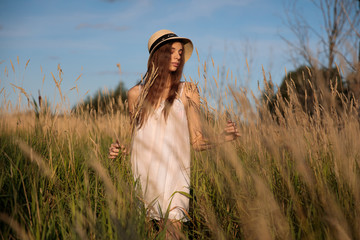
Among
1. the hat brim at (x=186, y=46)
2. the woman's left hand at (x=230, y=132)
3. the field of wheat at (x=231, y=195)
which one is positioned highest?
the hat brim at (x=186, y=46)

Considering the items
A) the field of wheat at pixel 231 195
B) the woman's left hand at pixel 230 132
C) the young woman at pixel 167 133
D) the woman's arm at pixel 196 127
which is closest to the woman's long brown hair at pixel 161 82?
the young woman at pixel 167 133

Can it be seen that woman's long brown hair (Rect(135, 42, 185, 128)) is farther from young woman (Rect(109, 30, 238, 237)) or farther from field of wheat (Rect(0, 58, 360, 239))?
field of wheat (Rect(0, 58, 360, 239))

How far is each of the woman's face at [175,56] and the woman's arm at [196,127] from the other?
18 centimetres

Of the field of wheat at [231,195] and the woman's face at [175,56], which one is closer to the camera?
the field of wheat at [231,195]

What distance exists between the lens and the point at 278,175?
5.56 feet

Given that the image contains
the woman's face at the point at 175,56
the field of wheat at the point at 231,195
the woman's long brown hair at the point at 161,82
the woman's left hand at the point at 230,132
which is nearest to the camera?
the field of wheat at the point at 231,195

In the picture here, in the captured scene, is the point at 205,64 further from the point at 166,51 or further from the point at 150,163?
the point at 150,163

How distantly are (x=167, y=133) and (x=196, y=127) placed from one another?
0.25 meters

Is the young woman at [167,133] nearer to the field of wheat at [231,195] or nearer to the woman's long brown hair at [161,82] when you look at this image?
the woman's long brown hair at [161,82]

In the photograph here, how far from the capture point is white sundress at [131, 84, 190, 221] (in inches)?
70.6

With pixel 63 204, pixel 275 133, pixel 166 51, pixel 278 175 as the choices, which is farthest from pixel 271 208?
pixel 166 51

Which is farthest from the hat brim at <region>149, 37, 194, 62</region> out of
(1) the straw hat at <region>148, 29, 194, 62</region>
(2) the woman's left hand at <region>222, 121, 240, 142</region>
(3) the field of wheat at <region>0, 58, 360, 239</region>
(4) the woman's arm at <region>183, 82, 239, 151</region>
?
(2) the woman's left hand at <region>222, 121, 240, 142</region>

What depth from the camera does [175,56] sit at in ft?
7.00

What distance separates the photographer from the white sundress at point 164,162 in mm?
1792
